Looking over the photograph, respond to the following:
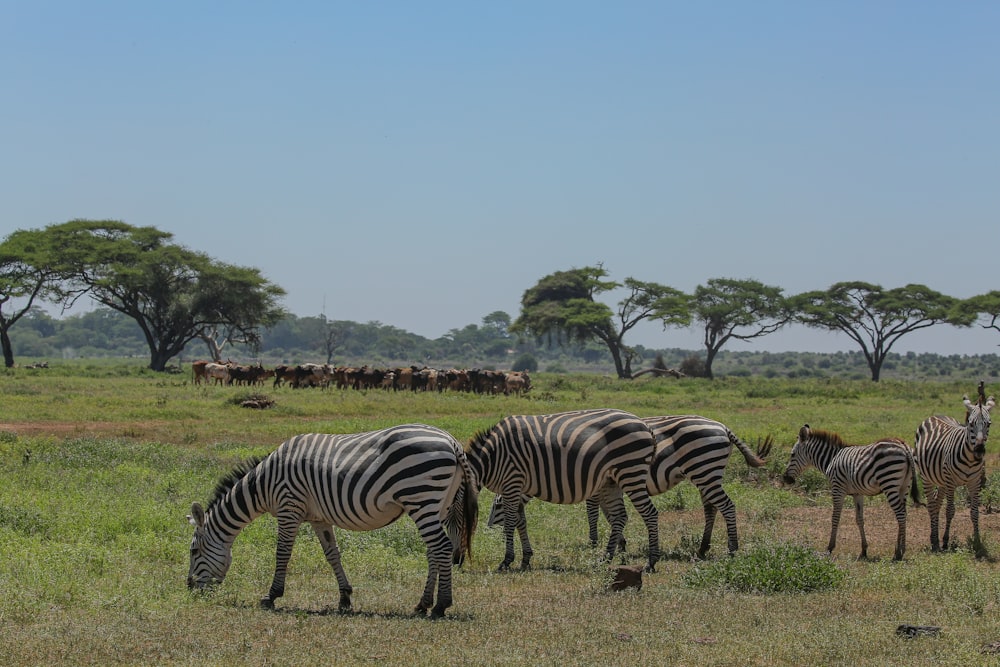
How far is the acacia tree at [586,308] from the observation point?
258 ft

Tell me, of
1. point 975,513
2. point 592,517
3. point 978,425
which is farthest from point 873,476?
point 592,517

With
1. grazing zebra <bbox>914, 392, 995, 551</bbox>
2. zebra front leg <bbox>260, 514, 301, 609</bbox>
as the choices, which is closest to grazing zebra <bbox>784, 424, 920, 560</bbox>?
grazing zebra <bbox>914, 392, 995, 551</bbox>

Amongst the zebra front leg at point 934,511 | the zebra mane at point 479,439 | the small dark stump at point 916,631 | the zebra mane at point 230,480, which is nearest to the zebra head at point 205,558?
the zebra mane at point 230,480

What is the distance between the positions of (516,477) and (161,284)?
57273 mm

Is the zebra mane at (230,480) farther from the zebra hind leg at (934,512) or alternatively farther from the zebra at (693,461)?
the zebra hind leg at (934,512)

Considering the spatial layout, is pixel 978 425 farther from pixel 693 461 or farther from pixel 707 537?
pixel 707 537

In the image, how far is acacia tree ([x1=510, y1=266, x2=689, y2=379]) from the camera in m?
78.6

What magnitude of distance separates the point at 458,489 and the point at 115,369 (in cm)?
5289

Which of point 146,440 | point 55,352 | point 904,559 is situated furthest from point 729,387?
point 55,352

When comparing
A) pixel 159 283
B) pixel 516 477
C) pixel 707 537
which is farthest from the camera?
pixel 159 283

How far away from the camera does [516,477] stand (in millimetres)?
12625

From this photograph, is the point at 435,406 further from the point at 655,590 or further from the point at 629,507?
the point at 655,590

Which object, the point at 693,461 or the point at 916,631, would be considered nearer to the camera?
the point at 916,631

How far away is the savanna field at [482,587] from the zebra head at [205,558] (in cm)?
26
